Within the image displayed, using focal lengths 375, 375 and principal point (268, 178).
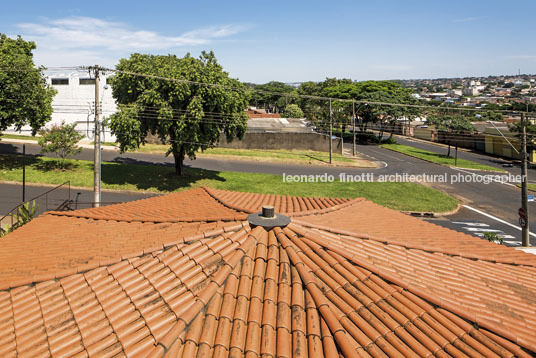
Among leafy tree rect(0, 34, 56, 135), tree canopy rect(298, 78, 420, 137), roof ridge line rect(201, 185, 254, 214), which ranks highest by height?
tree canopy rect(298, 78, 420, 137)

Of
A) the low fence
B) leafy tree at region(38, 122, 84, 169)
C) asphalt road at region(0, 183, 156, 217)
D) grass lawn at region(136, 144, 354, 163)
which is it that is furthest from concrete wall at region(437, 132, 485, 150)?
the low fence

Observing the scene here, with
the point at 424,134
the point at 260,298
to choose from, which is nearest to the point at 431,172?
the point at 424,134

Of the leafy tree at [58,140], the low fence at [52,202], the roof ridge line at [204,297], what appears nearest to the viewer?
the roof ridge line at [204,297]

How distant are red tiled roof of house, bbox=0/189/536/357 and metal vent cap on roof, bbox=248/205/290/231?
0.12 m

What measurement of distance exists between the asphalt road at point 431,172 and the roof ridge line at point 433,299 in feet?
72.8

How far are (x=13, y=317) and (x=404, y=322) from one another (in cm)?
587

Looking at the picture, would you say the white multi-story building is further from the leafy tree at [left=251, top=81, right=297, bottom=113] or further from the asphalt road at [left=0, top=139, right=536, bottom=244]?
the leafy tree at [left=251, top=81, right=297, bottom=113]

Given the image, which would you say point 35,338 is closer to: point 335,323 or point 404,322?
point 335,323

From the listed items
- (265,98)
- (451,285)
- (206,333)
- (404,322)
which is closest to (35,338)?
(206,333)

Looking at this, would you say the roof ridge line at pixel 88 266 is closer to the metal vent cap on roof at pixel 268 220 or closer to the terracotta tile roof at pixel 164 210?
the metal vent cap on roof at pixel 268 220

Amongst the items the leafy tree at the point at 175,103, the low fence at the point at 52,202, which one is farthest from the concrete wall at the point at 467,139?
the low fence at the point at 52,202

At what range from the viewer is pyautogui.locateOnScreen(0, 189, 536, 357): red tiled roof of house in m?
4.86

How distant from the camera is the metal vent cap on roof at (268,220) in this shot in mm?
7118

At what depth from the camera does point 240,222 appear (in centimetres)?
733
